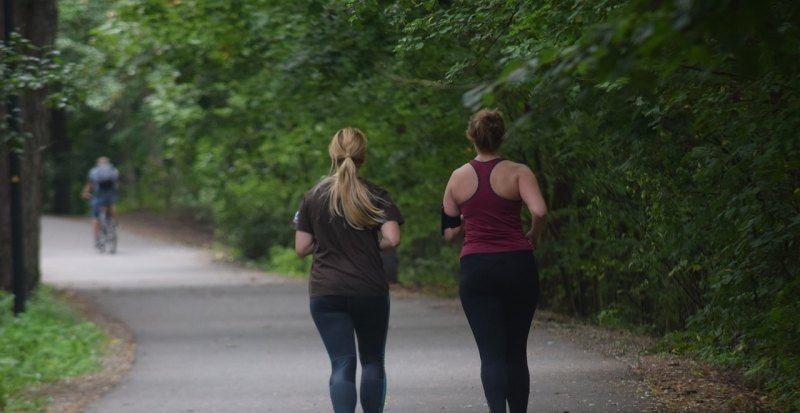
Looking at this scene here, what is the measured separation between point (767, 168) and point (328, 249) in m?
2.53

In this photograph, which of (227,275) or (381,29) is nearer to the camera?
(381,29)

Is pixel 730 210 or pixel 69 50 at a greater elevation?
pixel 69 50

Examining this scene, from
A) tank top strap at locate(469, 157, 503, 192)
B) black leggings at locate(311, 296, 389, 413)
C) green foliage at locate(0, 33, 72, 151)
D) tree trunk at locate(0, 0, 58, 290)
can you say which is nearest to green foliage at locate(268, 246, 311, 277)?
tree trunk at locate(0, 0, 58, 290)

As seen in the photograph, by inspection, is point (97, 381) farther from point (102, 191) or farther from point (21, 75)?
point (102, 191)

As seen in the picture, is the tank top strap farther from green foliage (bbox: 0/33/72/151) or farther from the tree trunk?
the tree trunk

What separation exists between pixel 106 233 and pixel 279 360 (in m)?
19.2

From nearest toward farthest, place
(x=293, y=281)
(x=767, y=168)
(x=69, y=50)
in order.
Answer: (x=767, y=168) → (x=293, y=281) → (x=69, y=50)

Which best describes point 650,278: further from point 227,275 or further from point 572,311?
point 227,275

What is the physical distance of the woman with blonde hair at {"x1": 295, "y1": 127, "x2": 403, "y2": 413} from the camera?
722 cm

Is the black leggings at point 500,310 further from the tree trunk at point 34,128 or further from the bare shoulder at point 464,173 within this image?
the tree trunk at point 34,128

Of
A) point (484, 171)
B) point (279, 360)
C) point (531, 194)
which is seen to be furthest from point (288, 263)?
point (531, 194)

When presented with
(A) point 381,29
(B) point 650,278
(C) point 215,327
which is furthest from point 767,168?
(C) point 215,327

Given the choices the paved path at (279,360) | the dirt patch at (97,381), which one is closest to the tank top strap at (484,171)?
the paved path at (279,360)

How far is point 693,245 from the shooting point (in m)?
9.56
